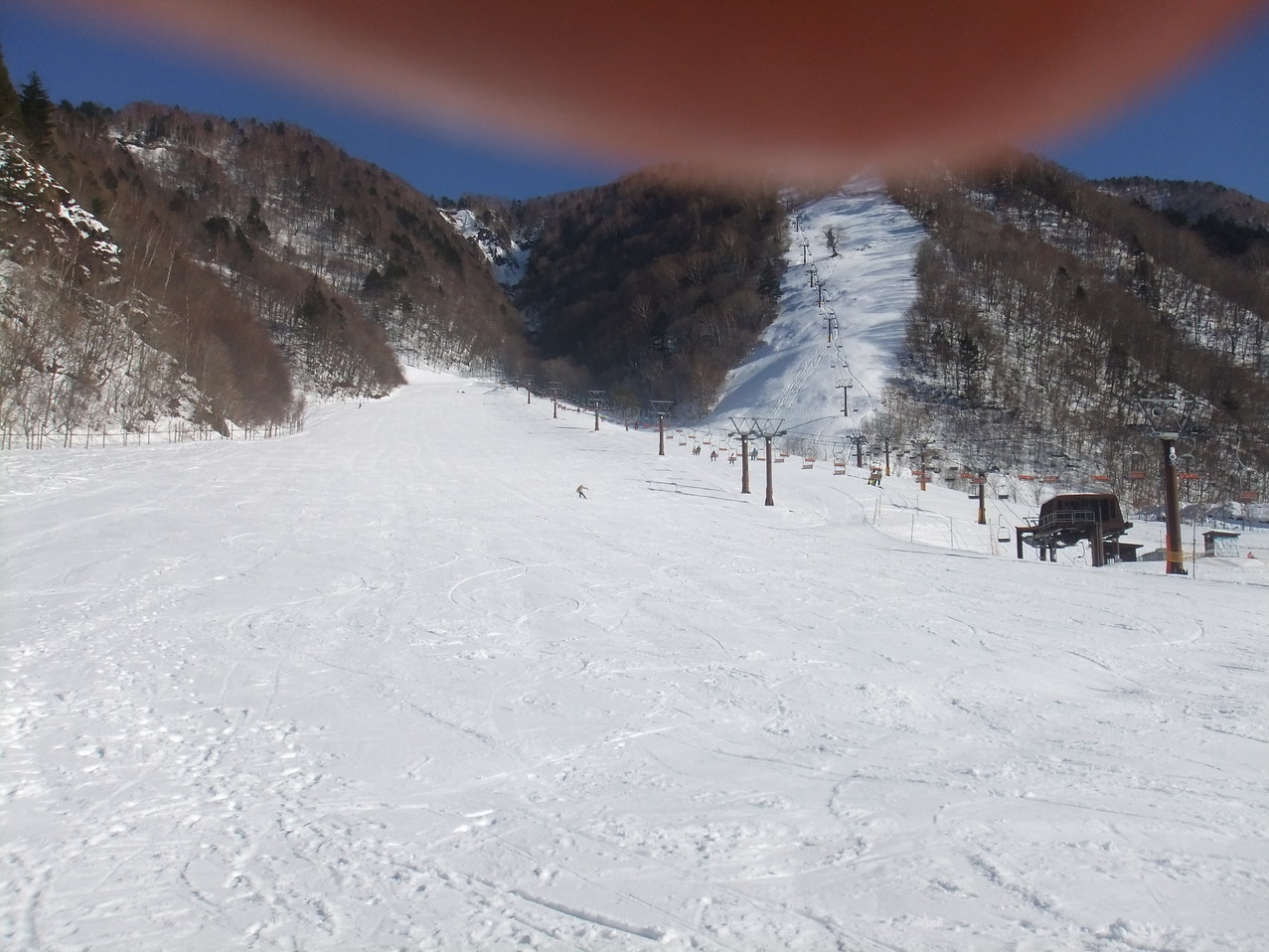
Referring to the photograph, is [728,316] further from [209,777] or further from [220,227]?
[209,777]

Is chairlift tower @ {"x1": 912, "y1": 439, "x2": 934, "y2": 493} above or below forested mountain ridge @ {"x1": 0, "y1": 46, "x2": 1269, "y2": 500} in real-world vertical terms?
below

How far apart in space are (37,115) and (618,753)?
52.0 metres

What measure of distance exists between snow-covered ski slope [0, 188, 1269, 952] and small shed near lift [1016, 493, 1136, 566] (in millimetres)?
12339

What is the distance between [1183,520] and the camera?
3506cm

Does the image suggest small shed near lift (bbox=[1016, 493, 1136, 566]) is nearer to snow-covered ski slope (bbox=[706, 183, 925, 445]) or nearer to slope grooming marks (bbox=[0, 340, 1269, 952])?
slope grooming marks (bbox=[0, 340, 1269, 952])

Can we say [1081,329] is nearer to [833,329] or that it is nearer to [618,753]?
[833,329]

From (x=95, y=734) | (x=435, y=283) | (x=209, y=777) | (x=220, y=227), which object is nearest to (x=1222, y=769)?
(x=209, y=777)

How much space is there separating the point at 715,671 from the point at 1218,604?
264 inches

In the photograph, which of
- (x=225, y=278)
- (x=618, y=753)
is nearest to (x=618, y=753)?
(x=618, y=753)

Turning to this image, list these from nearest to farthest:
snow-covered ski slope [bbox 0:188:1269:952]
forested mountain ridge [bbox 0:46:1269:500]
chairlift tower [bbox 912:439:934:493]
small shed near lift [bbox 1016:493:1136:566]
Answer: snow-covered ski slope [bbox 0:188:1269:952] < small shed near lift [bbox 1016:493:1136:566] < forested mountain ridge [bbox 0:46:1269:500] < chairlift tower [bbox 912:439:934:493]

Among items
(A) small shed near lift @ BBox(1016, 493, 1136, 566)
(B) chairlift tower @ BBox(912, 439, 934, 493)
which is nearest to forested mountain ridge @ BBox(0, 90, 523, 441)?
(A) small shed near lift @ BBox(1016, 493, 1136, 566)

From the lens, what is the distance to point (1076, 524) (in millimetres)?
22703

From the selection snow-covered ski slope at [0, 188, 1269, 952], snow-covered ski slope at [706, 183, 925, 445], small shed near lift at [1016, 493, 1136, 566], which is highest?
snow-covered ski slope at [706, 183, 925, 445]

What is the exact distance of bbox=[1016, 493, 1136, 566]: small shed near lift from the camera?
891 inches
